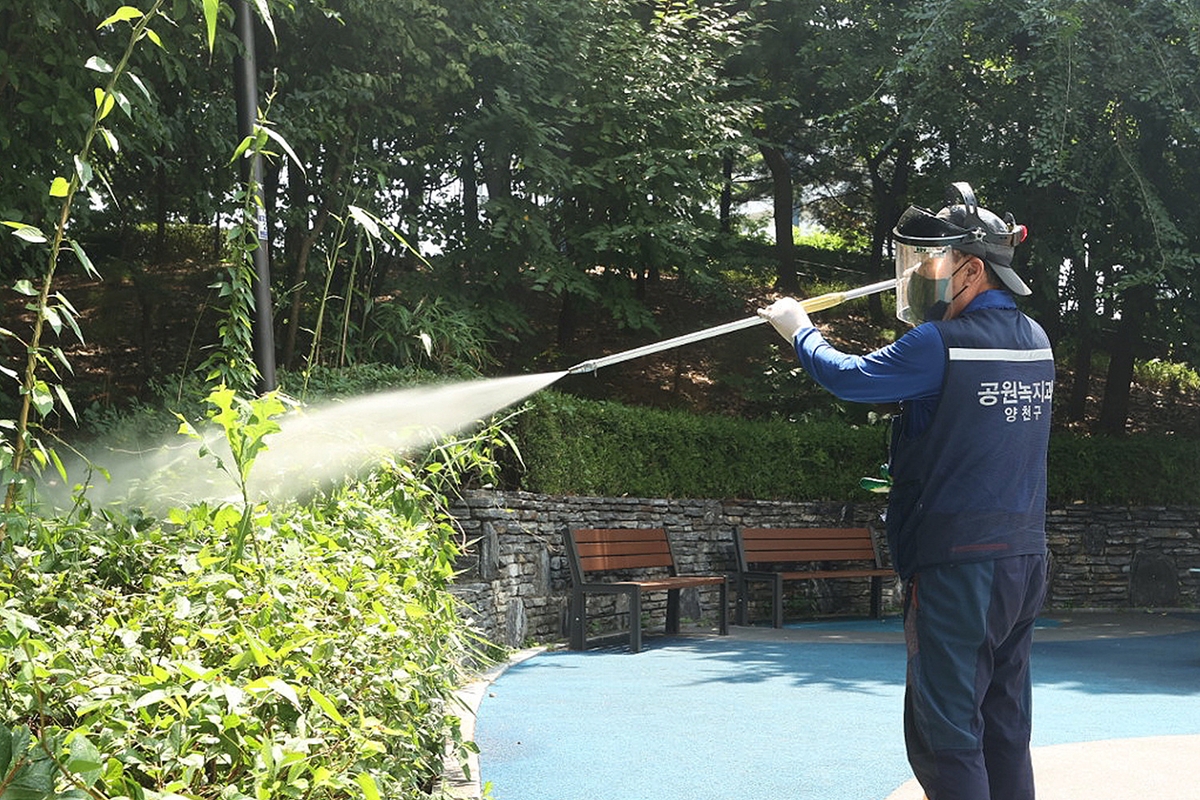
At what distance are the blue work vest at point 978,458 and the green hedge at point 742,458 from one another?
593cm

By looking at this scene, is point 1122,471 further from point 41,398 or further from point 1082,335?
point 41,398

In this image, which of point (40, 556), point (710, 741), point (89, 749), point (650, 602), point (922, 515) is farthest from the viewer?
point (650, 602)

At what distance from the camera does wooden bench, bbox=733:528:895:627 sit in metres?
12.1

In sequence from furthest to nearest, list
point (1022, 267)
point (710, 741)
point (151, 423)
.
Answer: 1. point (1022, 267)
2. point (151, 423)
3. point (710, 741)

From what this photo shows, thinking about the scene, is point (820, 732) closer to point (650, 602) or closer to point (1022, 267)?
point (650, 602)

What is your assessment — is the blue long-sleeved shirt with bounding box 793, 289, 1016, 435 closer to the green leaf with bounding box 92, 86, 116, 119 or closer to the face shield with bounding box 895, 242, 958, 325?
the face shield with bounding box 895, 242, 958, 325

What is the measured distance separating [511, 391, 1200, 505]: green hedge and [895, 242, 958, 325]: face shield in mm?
5641

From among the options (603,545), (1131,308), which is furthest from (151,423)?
(1131,308)

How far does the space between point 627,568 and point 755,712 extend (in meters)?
3.69

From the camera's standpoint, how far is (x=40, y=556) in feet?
9.45

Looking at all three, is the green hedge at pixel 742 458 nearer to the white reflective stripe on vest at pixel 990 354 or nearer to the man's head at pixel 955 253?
the man's head at pixel 955 253

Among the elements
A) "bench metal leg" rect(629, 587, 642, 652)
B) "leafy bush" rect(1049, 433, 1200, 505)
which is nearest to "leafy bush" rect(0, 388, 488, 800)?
"bench metal leg" rect(629, 587, 642, 652)

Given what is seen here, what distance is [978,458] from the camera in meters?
3.69

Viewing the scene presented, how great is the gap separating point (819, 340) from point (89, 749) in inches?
106
